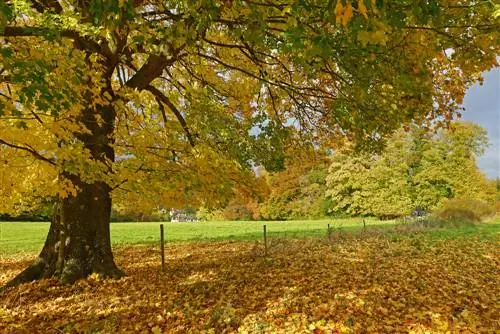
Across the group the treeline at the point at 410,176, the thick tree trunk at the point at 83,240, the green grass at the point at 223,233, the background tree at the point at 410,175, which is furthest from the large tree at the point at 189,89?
the background tree at the point at 410,175

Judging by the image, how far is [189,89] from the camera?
10367mm

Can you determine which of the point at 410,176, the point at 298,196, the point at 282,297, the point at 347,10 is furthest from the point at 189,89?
the point at 298,196

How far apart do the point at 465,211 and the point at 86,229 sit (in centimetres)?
2181

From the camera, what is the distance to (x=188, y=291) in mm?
7648

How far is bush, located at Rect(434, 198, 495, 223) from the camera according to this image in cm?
2291

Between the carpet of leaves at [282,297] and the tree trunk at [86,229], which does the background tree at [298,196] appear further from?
the tree trunk at [86,229]

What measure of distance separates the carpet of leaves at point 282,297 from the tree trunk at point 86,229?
0.36 meters

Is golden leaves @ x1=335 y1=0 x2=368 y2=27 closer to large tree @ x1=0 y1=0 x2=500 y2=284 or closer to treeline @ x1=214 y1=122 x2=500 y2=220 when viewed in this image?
large tree @ x1=0 y1=0 x2=500 y2=284

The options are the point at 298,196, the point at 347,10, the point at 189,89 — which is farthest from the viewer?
the point at 298,196

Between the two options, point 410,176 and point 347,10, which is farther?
point 410,176

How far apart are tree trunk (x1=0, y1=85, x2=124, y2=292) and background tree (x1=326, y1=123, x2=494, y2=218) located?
33.7 meters

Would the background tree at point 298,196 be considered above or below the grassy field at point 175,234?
above

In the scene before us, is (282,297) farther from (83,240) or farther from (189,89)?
(189,89)

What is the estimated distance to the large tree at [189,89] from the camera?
475 centimetres
